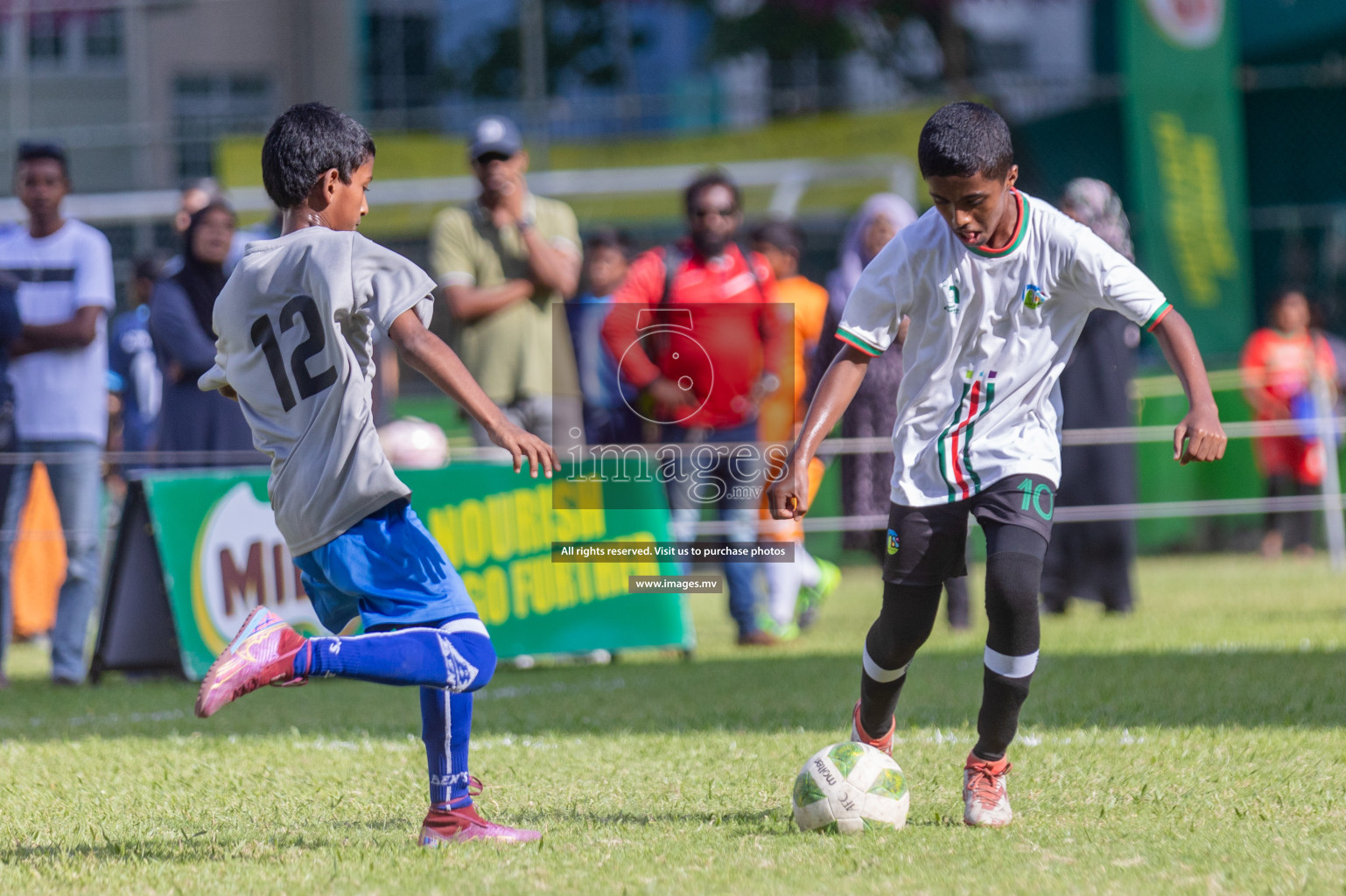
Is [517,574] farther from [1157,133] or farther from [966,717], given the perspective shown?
[1157,133]

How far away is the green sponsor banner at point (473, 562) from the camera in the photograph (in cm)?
774

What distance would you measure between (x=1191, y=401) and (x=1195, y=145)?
11824 millimetres

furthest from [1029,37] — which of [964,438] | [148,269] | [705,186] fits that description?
[964,438]

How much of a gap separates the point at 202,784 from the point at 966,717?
→ 8.40 feet

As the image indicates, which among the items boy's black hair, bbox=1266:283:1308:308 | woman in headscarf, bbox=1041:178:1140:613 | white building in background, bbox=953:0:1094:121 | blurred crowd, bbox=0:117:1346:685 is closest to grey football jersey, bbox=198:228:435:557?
blurred crowd, bbox=0:117:1346:685

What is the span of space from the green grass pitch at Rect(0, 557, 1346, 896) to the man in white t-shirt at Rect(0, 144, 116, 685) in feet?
1.72

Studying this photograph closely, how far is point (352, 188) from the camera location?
13.0ft

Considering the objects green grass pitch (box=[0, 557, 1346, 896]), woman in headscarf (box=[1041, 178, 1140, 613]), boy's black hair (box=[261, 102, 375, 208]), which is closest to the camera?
green grass pitch (box=[0, 557, 1346, 896])

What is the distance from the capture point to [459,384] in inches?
146

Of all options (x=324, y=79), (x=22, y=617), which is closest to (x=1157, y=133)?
(x=22, y=617)

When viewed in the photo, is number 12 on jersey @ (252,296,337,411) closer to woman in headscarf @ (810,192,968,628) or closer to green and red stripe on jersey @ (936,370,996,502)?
green and red stripe on jersey @ (936,370,996,502)

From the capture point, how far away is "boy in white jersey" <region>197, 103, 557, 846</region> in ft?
12.3

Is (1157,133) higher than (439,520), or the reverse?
(1157,133)

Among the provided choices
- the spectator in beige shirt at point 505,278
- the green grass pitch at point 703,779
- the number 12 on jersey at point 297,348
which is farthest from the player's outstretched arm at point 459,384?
the spectator in beige shirt at point 505,278
